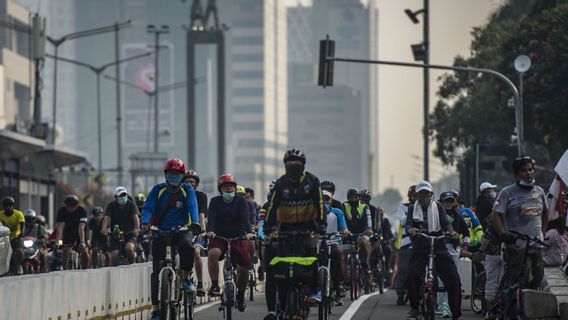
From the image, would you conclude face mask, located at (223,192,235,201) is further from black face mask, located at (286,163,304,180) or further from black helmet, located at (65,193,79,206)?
black helmet, located at (65,193,79,206)

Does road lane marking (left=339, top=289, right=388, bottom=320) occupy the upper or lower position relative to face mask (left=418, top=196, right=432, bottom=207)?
lower

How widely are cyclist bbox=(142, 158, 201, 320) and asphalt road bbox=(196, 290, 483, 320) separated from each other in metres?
3.68

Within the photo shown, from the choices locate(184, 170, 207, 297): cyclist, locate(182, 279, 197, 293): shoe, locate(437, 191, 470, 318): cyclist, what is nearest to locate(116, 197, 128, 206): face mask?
locate(184, 170, 207, 297): cyclist

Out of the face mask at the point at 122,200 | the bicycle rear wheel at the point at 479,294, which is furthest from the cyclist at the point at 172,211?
the face mask at the point at 122,200

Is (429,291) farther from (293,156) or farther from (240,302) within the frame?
(240,302)

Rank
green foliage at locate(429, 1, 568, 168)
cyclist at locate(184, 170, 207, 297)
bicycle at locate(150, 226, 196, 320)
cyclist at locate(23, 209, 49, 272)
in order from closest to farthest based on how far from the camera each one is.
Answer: bicycle at locate(150, 226, 196, 320) → cyclist at locate(184, 170, 207, 297) → cyclist at locate(23, 209, 49, 272) → green foliage at locate(429, 1, 568, 168)

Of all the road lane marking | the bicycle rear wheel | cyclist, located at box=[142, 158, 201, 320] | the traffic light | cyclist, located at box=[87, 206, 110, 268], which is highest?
the traffic light

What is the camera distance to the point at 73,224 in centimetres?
2797

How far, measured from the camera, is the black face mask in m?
15.5

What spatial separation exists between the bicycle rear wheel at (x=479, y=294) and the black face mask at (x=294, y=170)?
19.4 feet

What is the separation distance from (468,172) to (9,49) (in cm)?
9732

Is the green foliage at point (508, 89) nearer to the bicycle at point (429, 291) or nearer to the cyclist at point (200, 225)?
the cyclist at point (200, 225)

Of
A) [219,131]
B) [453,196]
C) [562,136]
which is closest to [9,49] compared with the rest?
[219,131]

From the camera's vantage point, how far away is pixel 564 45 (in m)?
48.0
